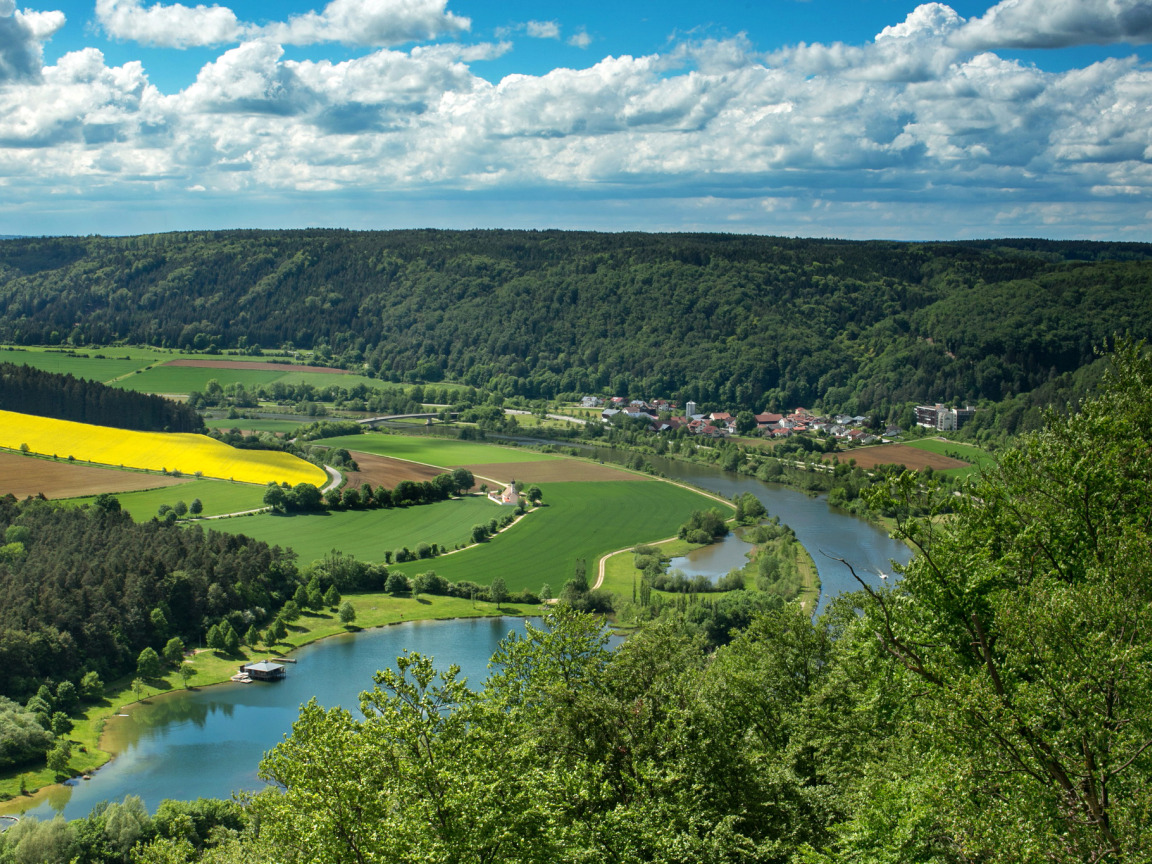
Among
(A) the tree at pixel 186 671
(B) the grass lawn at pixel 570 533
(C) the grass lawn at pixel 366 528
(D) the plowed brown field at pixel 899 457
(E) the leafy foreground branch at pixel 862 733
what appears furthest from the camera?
(D) the plowed brown field at pixel 899 457

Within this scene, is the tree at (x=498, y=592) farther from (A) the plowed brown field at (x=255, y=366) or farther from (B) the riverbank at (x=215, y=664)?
(A) the plowed brown field at (x=255, y=366)

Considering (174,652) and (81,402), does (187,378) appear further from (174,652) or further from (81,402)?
(174,652)

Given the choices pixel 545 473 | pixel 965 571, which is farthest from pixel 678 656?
pixel 545 473

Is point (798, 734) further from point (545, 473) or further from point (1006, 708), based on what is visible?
point (545, 473)

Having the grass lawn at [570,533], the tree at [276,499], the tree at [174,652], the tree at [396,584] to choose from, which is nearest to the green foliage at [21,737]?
the tree at [174,652]

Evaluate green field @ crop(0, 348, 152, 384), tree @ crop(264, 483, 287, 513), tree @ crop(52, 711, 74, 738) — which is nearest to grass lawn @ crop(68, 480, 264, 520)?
tree @ crop(264, 483, 287, 513)

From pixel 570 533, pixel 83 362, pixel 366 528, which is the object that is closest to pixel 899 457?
pixel 570 533

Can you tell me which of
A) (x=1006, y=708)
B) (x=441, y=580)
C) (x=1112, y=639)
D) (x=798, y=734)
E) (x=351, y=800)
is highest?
(x=1112, y=639)

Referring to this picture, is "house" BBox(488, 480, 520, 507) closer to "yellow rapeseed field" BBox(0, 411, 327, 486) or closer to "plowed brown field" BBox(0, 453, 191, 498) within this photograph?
"yellow rapeseed field" BBox(0, 411, 327, 486)
